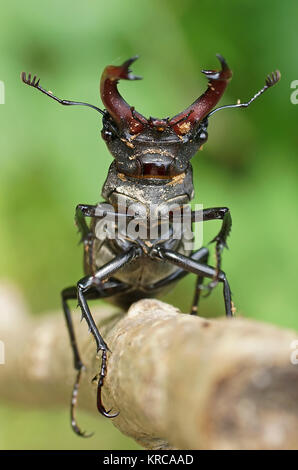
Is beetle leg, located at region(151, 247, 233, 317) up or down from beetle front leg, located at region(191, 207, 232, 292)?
down

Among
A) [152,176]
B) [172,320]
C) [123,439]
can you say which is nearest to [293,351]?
[172,320]

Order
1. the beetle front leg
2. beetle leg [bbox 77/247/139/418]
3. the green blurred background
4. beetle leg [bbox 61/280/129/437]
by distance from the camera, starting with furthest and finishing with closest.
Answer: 1. the green blurred background
2. beetle leg [bbox 61/280/129/437]
3. the beetle front leg
4. beetle leg [bbox 77/247/139/418]

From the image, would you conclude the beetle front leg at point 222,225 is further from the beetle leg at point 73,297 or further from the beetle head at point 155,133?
the beetle leg at point 73,297

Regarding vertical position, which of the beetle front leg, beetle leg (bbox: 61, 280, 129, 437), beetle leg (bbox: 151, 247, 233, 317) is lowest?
beetle leg (bbox: 61, 280, 129, 437)

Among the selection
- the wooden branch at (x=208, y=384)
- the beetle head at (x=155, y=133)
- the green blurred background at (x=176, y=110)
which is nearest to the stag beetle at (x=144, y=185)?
the beetle head at (x=155, y=133)

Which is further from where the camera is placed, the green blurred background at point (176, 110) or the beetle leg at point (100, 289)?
the green blurred background at point (176, 110)

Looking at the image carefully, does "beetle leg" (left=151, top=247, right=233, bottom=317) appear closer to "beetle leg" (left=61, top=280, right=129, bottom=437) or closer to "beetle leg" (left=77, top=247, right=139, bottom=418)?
"beetle leg" (left=77, top=247, right=139, bottom=418)

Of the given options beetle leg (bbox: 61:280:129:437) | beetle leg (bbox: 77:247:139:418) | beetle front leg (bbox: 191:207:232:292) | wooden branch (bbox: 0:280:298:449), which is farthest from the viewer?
beetle leg (bbox: 61:280:129:437)

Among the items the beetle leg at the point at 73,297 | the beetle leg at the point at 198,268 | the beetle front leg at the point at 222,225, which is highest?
the beetle front leg at the point at 222,225

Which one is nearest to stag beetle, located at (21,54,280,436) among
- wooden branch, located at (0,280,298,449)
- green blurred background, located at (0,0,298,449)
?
wooden branch, located at (0,280,298,449)
